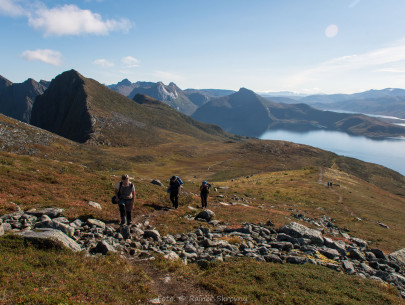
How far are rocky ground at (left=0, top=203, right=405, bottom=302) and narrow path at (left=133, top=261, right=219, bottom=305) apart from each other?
167 cm

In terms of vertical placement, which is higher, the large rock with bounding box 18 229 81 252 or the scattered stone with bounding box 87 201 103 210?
the large rock with bounding box 18 229 81 252

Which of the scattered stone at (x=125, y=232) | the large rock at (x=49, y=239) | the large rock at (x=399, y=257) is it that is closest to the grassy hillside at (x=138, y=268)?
the large rock at (x=49, y=239)

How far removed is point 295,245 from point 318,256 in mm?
1651

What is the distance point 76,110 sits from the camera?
643 ft

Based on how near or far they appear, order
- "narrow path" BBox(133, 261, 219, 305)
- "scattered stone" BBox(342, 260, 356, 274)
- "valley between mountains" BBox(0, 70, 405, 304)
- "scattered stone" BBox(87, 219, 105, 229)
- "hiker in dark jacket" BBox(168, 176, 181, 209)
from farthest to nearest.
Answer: "hiker in dark jacket" BBox(168, 176, 181, 209)
"scattered stone" BBox(87, 219, 105, 229)
"scattered stone" BBox(342, 260, 356, 274)
"narrow path" BBox(133, 261, 219, 305)
"valley between mountains" BBox(0, 70, 405, 304)

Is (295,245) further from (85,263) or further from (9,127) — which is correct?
(9,127)

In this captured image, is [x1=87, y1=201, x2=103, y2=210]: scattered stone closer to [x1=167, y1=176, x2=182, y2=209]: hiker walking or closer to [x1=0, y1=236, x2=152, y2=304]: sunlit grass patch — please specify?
[x1=167, y1=176, x2=182, y2=209]: hiker walking

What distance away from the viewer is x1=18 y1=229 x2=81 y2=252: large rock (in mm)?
10492

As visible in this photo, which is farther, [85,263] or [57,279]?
[85,263]

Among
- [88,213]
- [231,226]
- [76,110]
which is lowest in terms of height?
[231,226]

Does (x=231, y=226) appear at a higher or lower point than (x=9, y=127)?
lower

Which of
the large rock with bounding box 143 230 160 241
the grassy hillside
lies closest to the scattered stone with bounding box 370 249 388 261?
the grassy hillside

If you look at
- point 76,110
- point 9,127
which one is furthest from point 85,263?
point 76,110

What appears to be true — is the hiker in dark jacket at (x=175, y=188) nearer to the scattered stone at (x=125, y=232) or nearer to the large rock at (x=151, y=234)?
the large rock at (x=151, y=234)
